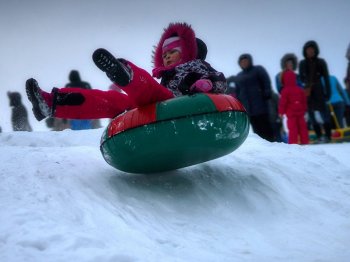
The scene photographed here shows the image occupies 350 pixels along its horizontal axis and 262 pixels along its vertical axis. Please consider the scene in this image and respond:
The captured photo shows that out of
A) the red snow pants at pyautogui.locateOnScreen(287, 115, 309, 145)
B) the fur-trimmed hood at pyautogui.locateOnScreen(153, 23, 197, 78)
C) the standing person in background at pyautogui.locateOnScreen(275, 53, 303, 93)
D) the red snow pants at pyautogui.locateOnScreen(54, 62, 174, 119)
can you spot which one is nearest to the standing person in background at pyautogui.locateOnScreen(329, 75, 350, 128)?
the standing person in background at pyautogui.locateOnScreen(275, 53, 303, 93)

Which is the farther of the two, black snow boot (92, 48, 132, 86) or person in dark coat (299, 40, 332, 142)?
person in dark coat (299, 40, 332, 142)

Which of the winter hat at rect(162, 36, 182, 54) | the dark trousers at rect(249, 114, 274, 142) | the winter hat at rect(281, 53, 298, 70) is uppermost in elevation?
the winter hat at rect(281, 53, 298, 70)

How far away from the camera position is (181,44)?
2.76m

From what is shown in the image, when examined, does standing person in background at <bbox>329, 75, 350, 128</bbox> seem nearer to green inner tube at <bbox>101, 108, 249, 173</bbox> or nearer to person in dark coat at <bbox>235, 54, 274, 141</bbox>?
person in dark coat at <bbox>235, 54, 274, 141</bbox>

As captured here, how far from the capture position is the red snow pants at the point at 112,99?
208cm

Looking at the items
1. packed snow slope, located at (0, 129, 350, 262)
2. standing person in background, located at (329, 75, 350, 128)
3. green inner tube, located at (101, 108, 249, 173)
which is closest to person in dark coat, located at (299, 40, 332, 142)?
standing person in background, located at (329, 75, 350, 128)

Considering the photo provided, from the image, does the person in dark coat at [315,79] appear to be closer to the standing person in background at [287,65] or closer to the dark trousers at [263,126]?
the standing person in background at [287,65]

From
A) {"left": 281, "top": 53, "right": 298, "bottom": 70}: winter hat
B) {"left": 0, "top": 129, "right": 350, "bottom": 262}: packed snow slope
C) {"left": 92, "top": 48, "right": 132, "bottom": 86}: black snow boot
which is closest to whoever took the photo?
{"left": 0, "top": 129, "right": 350, "bottom": 262}: packed snow slope

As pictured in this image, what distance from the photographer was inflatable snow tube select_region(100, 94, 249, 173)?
2002 millimetres

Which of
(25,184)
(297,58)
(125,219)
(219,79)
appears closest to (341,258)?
(125,219)

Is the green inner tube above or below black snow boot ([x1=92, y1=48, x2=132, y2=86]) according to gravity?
below

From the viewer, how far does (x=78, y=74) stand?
5.65m

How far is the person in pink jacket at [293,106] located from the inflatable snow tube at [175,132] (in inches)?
129

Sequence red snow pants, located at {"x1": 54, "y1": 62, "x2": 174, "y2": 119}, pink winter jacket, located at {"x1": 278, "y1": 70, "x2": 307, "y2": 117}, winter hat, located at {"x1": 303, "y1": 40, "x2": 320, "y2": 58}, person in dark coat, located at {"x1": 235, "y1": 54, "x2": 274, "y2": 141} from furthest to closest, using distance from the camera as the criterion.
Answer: winter hat, located at {"x1": 303, "y1": 40, "x2": 320, "y2": 58}, pink winter jacket, located at {"x1": 278, "y1": 70, "x2": 307, "y2": 117}, person in dark coat, located at {"x1": 235, "y1": 54, "x2": 274, "y2": 141}, red snow pants, located at {"x1": 54, "y1": 62, "x2": 174, "y2": 119}
